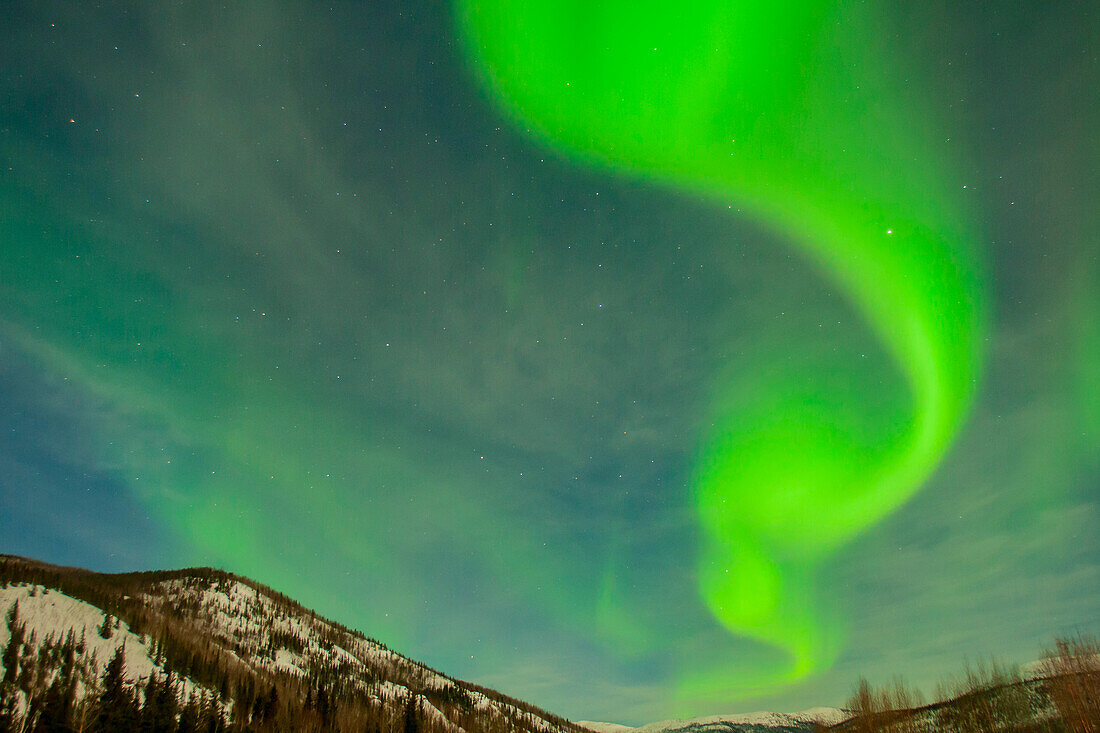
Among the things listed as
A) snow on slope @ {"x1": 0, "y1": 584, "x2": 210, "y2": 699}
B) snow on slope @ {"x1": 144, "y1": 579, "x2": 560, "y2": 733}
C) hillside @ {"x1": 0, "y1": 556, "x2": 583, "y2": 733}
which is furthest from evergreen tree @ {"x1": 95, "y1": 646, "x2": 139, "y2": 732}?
snow on slope @ {"x1": 144, "y1": 579, "x2": 560, "y2": 733}

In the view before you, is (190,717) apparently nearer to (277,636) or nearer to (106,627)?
(106,627)

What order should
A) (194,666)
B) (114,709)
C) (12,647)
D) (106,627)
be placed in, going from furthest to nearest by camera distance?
(194,666)
(106,627)
(12,647)
(114,709)

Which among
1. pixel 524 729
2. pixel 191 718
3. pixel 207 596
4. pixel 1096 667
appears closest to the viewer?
pixel 191 718

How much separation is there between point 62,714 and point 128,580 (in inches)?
2819

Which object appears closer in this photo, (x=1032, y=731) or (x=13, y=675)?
(x=13, y=675)

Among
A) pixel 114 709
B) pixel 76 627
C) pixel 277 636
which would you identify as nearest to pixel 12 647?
pixel 76 627

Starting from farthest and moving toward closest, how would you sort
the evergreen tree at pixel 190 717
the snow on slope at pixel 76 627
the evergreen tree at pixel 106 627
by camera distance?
the evergreen tree at pixel 106 627
the snow on slope at pixel 76 627
the evergreen tree at pixel 190 717

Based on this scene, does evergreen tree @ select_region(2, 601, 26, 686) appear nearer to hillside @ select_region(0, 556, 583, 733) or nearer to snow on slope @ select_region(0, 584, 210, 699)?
hillside @ select_region(0, 556, 583, 733)

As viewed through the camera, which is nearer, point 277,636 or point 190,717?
point 190,717

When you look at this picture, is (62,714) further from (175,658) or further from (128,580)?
(128,580)

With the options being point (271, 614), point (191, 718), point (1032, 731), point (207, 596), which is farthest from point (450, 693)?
point (1032, 731)

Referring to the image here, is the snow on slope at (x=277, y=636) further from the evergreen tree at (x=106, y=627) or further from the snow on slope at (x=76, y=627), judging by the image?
the evergreen tree at (x=106, y=627)

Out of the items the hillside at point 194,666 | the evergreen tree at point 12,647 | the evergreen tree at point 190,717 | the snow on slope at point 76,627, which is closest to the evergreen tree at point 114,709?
the hillside at point 194,666

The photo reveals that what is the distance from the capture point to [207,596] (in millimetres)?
77500
